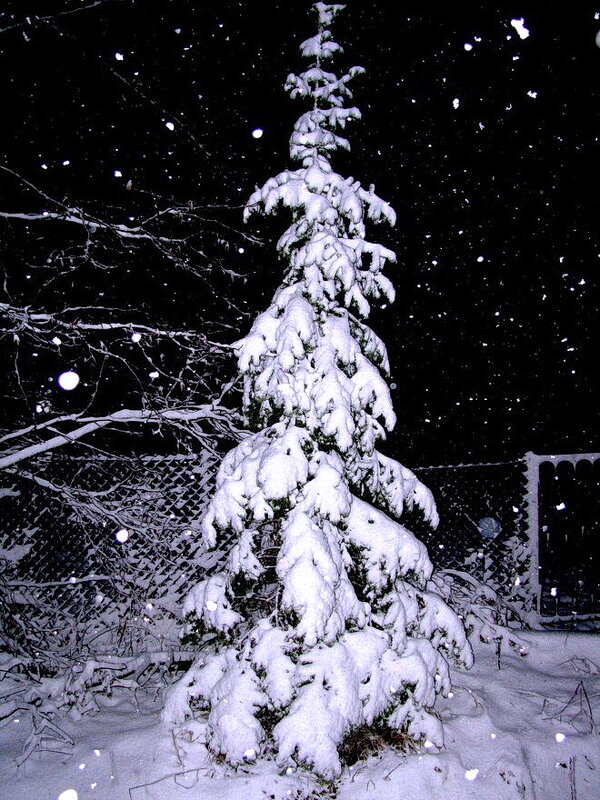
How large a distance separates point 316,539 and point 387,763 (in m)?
1.79

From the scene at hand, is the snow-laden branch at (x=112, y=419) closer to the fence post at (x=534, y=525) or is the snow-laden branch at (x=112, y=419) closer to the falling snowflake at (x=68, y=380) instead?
the falling snowflake at (x=68, y=380)

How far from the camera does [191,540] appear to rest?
20.7 feet

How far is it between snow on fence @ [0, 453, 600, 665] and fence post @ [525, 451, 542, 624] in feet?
0.04

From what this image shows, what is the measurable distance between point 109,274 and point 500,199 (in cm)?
697

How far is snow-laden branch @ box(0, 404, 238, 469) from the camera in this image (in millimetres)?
4195

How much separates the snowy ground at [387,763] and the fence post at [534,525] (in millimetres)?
1494

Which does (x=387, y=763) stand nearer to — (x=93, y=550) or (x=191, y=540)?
(x=191, y=540)

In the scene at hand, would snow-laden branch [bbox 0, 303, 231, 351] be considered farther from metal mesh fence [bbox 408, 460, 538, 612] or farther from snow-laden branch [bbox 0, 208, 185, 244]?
metal mesh fence [bbox 408, 460, 538, 612]

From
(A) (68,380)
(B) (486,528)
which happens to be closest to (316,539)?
(B) (486,528)

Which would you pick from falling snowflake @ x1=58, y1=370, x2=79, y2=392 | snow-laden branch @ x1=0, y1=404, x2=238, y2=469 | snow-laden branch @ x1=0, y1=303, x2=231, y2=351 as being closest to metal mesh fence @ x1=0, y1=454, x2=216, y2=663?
snow-laden branch @ x1=0, y1=404, x2=238, y2=469

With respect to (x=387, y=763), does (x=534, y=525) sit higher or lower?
higher

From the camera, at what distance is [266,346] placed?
3564 mm

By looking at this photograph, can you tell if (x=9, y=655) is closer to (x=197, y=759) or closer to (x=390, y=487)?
(x=197, y=759)

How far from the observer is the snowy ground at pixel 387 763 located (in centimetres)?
299
